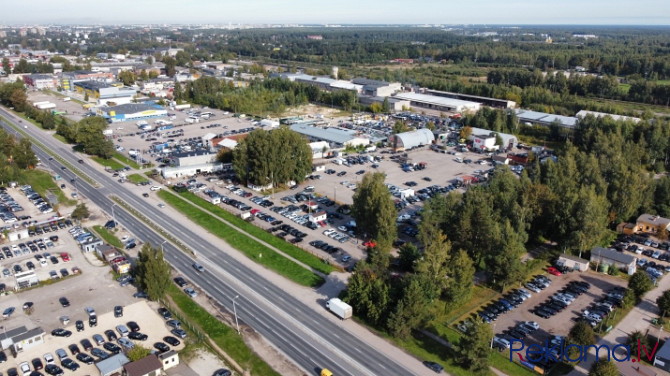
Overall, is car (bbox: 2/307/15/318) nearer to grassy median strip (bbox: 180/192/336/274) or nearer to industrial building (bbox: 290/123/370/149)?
grassy median strip (bbox: 180/192/336/274)

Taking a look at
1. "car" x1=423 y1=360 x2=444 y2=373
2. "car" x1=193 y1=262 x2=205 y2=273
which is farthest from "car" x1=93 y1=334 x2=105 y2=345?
"car" x1=423 y1=360 x2=444 y2=373

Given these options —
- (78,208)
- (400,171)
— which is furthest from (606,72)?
(78,208)

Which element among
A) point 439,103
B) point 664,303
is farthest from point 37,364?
point 439,103

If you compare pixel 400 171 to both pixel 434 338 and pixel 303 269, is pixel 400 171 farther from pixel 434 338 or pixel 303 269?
pixel 434 338

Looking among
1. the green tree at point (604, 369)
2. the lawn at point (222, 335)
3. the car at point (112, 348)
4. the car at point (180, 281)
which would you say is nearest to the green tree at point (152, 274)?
the lawn at point (222, 335)

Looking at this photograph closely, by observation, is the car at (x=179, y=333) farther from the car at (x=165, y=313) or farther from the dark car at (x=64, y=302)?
the dark car at (x=64, y=302)

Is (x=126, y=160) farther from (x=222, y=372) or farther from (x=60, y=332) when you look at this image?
(x=222, y=372)
